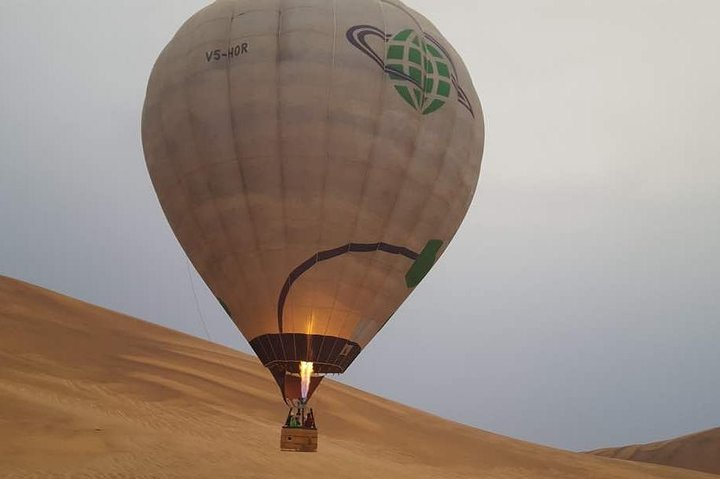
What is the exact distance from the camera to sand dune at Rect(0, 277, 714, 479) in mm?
17844

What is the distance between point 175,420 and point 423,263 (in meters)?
15.0

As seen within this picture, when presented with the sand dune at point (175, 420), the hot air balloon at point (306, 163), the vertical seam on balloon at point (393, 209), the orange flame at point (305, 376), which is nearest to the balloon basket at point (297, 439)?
the hot air balloon at point (306, 163)

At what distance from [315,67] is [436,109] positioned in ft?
7.02

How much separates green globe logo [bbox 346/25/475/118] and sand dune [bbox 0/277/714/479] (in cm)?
1058

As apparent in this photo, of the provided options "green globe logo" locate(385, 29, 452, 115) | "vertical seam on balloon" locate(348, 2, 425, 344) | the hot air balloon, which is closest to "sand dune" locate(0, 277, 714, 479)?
the hot air balloon

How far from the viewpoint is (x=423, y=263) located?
40.5 feet

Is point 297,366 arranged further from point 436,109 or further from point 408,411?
point 408,411

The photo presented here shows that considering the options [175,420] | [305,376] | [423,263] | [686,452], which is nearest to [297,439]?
[305,376]

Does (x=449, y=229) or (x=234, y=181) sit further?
(x=449, y=229)

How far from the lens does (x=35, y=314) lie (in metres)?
35.8

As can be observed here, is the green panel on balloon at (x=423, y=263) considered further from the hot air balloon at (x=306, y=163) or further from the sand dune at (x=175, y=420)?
the sand dune at (x=175, y=420)

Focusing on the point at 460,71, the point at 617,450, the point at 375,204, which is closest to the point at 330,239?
the point at 375,204

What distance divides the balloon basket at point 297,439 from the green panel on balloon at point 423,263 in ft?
10.1

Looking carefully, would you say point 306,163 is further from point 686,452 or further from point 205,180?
point 686,452
